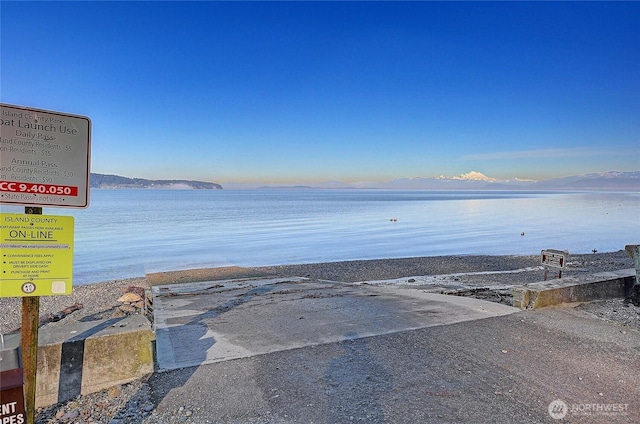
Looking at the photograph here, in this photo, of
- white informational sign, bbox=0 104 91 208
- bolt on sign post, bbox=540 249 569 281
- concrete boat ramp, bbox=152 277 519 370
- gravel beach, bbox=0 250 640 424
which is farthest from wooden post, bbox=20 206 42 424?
bolt on sign post, bbox=540 249 569 281

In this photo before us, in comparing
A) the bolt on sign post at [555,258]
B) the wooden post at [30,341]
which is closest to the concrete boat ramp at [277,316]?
the wooden post at [30,341]

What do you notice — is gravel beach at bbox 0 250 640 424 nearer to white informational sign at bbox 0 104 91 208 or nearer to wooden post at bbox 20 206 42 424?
wooden post at bbox 20 206 42 424

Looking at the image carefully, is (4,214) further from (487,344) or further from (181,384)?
(487,344)

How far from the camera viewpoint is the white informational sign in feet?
8.71

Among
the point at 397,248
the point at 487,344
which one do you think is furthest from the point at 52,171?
the point at 397,248

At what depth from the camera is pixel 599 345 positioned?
491cm

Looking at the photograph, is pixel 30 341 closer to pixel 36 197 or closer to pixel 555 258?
pixel 36 197

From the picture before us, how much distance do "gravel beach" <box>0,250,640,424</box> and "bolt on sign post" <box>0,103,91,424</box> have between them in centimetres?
62

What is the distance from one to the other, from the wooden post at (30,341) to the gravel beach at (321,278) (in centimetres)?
45

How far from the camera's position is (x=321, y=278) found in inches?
566

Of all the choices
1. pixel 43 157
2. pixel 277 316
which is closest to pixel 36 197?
pixel 43 157

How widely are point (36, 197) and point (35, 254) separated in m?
0.37

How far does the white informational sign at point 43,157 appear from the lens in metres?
2.65

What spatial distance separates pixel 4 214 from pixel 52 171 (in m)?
0.39
